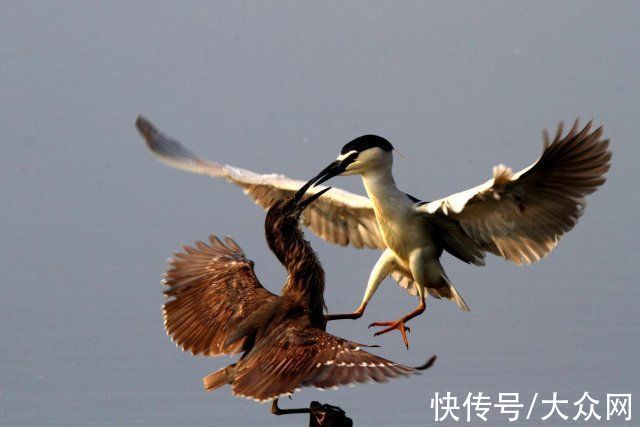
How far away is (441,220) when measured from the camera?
29.2 ft

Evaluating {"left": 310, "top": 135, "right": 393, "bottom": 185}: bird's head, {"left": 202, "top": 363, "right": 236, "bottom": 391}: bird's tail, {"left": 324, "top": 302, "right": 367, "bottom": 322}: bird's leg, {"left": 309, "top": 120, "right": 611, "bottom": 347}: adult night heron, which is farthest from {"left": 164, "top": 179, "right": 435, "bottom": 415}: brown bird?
{"left": 309, "top": 120, "right": 611, "bottom": 347}: adult night heron

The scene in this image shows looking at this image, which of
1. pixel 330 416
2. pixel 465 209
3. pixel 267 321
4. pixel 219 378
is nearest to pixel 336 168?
pixel 465 209

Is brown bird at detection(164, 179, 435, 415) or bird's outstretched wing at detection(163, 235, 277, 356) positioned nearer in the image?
brown bird at detection(164, 179, 435, 415)

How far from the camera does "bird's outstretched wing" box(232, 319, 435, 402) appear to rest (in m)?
6.63

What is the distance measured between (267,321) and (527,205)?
200 cm

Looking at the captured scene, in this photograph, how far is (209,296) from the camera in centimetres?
809

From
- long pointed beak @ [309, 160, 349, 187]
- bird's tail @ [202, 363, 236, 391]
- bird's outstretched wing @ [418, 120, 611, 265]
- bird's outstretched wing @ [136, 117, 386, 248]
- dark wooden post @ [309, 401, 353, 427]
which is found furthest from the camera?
bird's outstretched wing @ [136, 117, 386, 248]

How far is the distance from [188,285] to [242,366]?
1.11m

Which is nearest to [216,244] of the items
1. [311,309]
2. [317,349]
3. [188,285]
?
[188,285]

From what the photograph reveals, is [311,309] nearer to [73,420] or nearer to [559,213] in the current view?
[559,213]

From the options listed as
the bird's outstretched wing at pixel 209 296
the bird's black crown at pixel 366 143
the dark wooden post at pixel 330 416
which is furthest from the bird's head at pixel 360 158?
the dark wooden post at pixel 330 416

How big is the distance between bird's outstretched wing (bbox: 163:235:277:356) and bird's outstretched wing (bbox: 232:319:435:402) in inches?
16.7

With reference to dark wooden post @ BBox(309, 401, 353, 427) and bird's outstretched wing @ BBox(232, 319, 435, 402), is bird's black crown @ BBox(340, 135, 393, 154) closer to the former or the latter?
bird's outstretched wing @ BBox(232, 319, 435, 402)

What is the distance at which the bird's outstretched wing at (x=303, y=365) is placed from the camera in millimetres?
6633
